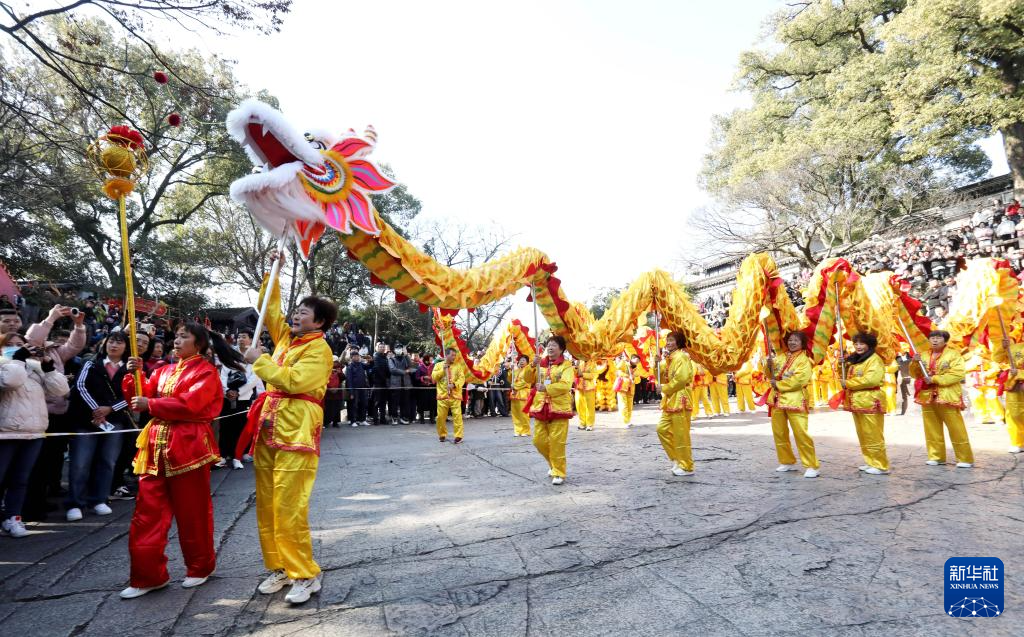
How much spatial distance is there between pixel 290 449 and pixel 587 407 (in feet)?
27.8

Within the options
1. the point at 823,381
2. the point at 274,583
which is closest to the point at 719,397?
the point at 823,381

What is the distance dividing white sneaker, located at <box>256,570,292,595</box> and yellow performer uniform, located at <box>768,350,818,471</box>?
4894 mm

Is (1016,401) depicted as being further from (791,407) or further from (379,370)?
(379,370)

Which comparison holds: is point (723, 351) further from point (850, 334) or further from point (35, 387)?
point (35, 387)

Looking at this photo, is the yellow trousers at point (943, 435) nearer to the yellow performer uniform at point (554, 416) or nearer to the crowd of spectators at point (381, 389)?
the yellow performer uniform at point (554, 416)

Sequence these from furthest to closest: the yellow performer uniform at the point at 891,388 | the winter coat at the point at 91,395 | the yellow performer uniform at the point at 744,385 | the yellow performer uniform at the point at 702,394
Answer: the yellow performer uniform at the point at 744,385, the yellow performer uniform at the point at 702,394, the yellow performer uniform at the point at 891,388, the winter coat at the point at 91,395

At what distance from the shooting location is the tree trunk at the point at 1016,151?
18609mm

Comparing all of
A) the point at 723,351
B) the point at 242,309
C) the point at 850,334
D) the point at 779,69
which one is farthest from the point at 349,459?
the point at 779,69

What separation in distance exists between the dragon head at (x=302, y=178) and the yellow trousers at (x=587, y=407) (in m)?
8.22

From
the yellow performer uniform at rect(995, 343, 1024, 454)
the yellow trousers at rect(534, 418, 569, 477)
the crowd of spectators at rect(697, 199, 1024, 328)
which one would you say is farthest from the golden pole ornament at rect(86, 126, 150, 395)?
the crowd of spectators at rect(697, 199, 1024, 328)

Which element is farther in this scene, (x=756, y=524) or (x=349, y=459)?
(x=349, y=459)

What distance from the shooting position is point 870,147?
19.6 meters

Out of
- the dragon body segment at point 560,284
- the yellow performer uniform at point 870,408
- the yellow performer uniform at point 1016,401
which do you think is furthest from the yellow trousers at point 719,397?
the yellow performer uniform at point 870,408

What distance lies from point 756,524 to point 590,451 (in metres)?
3.92
